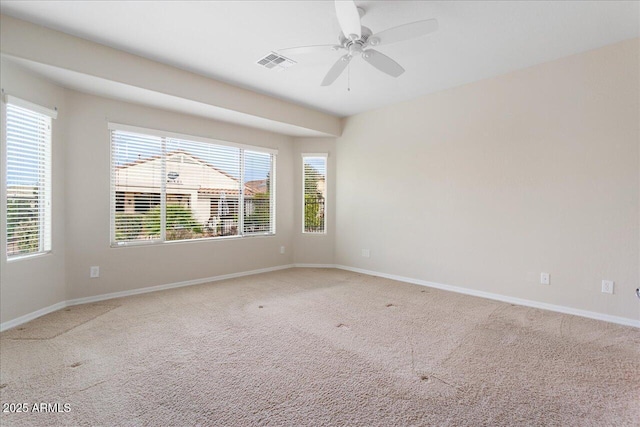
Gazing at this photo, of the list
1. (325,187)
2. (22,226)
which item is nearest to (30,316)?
(22,226)

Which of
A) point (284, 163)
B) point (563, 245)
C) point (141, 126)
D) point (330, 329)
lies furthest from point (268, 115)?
point (563, 245)

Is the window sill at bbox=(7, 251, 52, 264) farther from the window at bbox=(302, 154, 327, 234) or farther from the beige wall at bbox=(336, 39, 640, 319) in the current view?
the beige wall at bbox=(336, 39, 640, 319)

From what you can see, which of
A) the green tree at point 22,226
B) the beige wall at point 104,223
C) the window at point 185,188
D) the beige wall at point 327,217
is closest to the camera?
the green tree at point 22,226

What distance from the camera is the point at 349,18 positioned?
2.22 m

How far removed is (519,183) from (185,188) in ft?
15.0

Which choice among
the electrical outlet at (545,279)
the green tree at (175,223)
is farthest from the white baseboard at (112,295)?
the electrical outlet at (545,279)

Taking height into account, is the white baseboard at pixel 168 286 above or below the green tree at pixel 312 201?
below

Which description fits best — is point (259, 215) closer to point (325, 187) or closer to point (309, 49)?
point (325, 187)

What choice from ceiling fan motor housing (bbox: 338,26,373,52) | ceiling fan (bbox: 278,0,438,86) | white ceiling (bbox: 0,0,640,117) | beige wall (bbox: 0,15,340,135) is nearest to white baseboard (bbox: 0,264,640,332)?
beige wall (bbox: 0,15,340,135)

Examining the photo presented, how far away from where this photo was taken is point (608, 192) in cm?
320

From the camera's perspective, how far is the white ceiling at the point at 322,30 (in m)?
2.57

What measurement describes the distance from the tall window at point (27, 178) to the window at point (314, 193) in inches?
149

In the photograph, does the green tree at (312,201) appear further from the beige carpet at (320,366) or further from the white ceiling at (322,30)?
the beige carpet at (320,366)

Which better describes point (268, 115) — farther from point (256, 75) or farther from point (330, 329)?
point (330, 329)
